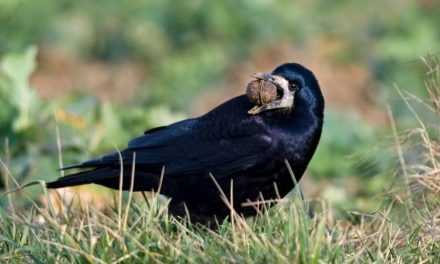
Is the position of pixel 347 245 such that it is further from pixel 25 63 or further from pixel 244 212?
pixel 25 63

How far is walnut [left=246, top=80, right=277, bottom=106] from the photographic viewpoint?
528cm

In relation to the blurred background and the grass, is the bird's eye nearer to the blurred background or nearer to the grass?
the grass

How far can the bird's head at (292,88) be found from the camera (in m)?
5.35

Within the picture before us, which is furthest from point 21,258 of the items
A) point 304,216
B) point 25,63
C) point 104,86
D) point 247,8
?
point 247,8

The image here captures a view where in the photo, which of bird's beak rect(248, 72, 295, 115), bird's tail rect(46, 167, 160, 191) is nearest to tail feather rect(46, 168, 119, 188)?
bird's tail rect(46, 167, 160, 191)

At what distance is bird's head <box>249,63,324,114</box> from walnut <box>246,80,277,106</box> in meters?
0.03

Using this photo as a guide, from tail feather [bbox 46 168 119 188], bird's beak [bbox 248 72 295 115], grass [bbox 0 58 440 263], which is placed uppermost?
bird's beak [bbox 248 72 295 115]

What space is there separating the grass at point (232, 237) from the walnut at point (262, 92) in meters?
0.41

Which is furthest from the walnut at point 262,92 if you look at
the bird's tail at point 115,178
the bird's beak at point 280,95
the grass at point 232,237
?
the bird's tail at point 115,178

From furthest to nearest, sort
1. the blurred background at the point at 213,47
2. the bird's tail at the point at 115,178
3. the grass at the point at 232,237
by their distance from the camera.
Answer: the blurred background at the point at 213,47
the bird's tail at the point at 115,178
the grass at the point at 232,237

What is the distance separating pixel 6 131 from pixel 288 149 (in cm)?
252

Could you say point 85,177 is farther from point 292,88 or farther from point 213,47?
point 213,47

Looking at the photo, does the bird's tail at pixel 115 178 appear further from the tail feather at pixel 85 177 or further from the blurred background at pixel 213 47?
the blurred background at pixel 213 47

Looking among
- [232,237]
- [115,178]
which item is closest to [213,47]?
[115,178]
